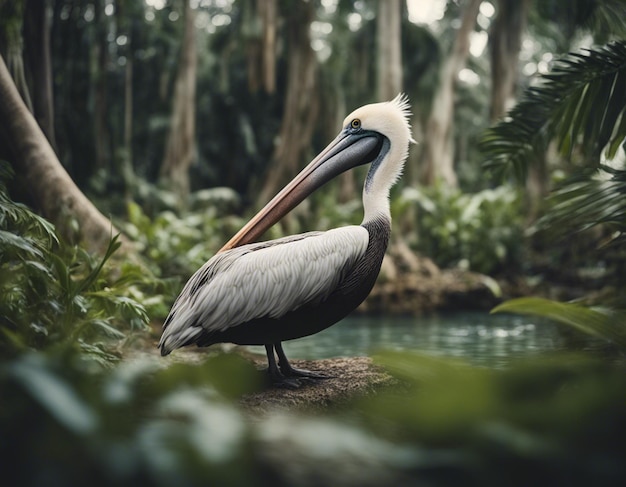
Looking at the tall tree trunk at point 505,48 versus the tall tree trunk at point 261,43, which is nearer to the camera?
the tall tree trunk at point 261,43

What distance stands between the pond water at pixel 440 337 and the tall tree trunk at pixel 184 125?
8130 millimetres

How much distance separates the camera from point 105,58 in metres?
14.6

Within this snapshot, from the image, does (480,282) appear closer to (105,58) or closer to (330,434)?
(105,58)

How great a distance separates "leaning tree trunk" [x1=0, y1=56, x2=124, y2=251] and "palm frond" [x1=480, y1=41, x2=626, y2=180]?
318 centimetres

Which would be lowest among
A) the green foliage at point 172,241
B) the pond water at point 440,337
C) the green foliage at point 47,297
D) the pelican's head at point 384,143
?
the pond water at point 440,337

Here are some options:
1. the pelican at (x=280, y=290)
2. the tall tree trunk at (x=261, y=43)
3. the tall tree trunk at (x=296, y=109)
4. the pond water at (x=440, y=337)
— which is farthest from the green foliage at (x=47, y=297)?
the tall tree trunk at (x=261, y=43)

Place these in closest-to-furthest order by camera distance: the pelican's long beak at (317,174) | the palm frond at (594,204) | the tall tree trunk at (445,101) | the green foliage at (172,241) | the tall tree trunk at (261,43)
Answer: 1. the palm frond at (594,204)
2. the pelican's long beak at (317,174)
3. the green foliage at (172,241)
4. the tall tree trunk at (261,43)
5. the tall tree trunk at (445,101)

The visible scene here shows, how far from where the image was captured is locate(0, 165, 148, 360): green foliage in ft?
11.4

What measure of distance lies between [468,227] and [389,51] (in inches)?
170

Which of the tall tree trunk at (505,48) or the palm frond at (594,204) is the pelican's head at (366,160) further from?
the tall tree trunk at (505,48)

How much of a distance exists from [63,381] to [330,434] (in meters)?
0.36

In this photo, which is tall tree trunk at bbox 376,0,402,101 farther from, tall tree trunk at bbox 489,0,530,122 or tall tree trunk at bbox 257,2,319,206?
tall tree trunk at bbox 489,0,530,122

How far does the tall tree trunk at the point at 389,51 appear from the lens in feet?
49.9

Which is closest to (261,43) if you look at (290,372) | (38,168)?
(38,168)
